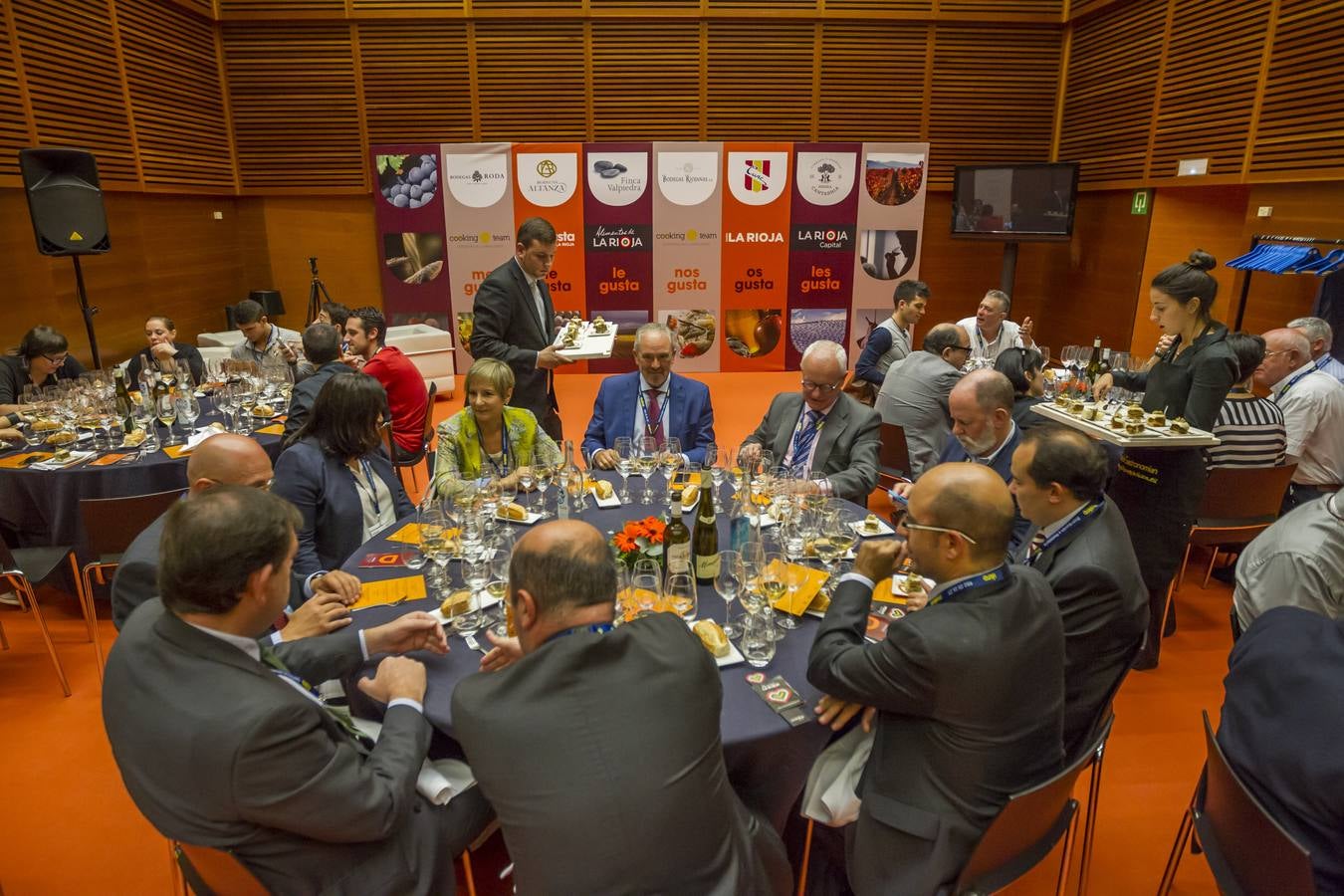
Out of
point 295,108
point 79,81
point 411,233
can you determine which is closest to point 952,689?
point 411,233

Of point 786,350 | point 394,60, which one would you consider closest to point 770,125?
point 786,350

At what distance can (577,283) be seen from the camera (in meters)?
10.0

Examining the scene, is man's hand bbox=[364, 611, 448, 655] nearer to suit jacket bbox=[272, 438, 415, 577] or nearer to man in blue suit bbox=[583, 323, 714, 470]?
suit jacket bbox=[272, 438, 415, 577]

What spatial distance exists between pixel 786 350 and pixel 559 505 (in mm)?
7652

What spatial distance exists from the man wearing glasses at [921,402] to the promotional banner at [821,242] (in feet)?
16.5

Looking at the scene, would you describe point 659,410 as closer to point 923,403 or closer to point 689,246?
point 923,403

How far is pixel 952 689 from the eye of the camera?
73.2 inches

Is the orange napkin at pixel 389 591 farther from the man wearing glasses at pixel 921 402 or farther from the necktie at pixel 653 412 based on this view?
the man wearing glasses at pixel 921 402

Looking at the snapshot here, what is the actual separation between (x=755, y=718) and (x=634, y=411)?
2.69m

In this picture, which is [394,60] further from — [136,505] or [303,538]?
[303,538]

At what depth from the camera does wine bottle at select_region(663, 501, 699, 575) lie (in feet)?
8.98

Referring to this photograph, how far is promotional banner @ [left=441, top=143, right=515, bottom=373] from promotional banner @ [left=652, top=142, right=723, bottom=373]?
197cm

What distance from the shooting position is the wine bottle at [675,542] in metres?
2.74

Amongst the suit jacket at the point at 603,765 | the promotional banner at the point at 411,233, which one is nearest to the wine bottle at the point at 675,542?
the suit jacket at the point at 603,765
